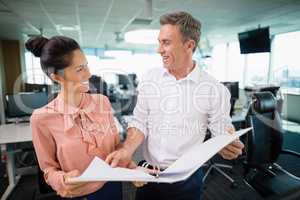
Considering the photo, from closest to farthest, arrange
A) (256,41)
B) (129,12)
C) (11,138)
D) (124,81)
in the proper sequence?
(11,138) < (129,12) < (256,41) < (124,81)

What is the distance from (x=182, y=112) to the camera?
109cm

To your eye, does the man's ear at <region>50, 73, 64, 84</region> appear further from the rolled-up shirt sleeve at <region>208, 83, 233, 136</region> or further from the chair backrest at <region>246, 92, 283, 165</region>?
the chair backrest at <region>246, 92, 283, 165</region>

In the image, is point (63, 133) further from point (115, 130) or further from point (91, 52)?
point (91, 52)

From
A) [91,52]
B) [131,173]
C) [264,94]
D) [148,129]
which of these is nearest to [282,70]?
[264,94]

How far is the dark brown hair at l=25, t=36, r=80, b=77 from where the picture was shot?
92 cm

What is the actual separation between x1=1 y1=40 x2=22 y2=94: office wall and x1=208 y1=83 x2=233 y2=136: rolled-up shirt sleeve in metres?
7.56

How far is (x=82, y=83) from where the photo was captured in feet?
3.34

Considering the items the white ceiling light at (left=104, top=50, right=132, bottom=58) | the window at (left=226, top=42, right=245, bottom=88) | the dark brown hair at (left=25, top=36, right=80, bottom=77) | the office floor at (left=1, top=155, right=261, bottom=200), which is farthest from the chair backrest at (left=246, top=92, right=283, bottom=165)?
the white ceiling light at (left=104, top=50, right=132, bottom=58)

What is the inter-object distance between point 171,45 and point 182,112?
0.35 metres

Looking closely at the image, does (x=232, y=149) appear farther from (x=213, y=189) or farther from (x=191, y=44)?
(x=213, y=189)

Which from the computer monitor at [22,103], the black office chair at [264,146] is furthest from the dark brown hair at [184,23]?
the computer monitor at [22,103]

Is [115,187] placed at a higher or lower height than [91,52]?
lower

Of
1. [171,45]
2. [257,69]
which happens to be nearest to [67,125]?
[171,45]

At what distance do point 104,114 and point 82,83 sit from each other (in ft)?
0.65
